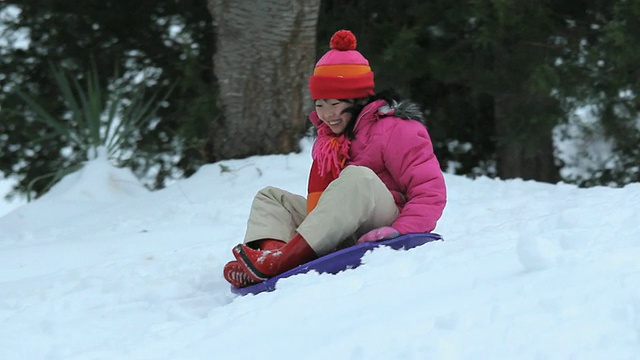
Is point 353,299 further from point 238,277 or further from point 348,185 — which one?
point 238,277

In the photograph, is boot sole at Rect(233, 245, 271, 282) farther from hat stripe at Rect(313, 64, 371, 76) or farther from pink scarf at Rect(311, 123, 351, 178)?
hat stripe at Rect(313, 64, 371, 76)

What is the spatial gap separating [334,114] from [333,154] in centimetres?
15

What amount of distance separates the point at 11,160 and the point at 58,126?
2732 mm

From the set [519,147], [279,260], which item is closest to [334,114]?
[279,260]

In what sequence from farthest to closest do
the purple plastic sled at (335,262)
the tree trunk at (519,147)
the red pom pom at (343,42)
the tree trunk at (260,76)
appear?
the tree trunk at (519,147) → the tree trunk at (260,76) → the red pom pom at (343,42) → the purple plastic sled at (335,262)

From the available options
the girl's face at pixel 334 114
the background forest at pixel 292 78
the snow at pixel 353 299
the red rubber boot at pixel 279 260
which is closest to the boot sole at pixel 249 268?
the red rubber boot at pixel 279 260

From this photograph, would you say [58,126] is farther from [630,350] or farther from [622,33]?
[630,350]

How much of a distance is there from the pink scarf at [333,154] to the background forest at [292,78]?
8.46ft

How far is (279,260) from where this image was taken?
307 centimetres

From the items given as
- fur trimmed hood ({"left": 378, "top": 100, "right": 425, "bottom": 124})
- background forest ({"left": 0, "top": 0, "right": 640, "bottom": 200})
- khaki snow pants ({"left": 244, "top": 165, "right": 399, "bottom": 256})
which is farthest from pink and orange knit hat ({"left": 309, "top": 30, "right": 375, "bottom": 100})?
background forest ({"left": 0, "top": 0, "right": 640, "bottom": 200})

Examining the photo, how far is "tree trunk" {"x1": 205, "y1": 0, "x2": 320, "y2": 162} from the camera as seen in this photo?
5871mm

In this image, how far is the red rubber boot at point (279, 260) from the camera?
3.06 meters

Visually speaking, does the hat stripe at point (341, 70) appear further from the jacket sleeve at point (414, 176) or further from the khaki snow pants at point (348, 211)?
the khaki snow pants at point (348, 211)

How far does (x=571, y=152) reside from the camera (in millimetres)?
8219
